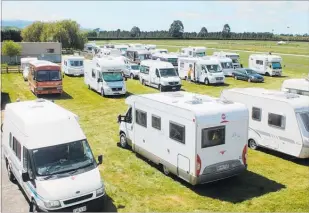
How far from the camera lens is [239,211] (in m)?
10.8

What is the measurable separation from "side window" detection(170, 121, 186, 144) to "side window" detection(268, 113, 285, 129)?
209 inches

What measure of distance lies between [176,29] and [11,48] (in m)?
85.9

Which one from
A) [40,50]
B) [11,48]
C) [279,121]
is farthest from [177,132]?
[40,50]

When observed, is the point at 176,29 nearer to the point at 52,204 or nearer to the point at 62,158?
the point at 62,158

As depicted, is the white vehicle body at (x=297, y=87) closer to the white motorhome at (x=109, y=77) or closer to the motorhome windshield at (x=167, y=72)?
the white motorhome at (x=109, y=77)

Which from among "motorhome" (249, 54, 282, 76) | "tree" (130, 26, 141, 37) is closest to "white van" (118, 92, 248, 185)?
"motorhome" (249, 54, 282, 76)

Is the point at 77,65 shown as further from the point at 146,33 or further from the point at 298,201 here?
the point at 146,33

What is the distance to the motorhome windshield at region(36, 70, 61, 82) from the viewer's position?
1120 inches

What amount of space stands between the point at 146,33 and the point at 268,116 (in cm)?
12732

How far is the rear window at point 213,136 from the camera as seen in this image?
11578mm

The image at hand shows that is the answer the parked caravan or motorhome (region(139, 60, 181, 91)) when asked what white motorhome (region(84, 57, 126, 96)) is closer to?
the parked caravan

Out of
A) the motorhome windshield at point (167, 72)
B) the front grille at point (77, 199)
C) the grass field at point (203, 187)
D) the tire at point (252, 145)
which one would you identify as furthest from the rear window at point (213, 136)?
the motorhome windshield at point (167, 72)

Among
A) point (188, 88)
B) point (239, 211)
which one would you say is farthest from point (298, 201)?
point (188, 88)

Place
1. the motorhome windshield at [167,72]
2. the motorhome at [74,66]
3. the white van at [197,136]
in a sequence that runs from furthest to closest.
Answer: the motorhome at [74,66] < the motorhome windshield at [167,72] < the white van at [197,136]
